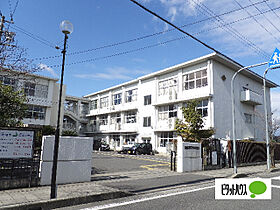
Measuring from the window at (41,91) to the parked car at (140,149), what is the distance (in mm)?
15168

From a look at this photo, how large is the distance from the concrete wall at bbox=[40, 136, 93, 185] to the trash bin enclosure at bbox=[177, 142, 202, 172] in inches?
228

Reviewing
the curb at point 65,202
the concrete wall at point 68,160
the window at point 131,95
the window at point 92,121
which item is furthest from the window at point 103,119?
the curb at point 65,202

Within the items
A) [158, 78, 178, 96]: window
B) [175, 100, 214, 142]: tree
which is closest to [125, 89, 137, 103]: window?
[158, 78, 178, 96]: window

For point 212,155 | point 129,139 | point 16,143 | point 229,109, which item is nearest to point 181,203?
point 16,143

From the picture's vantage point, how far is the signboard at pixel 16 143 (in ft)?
23.8

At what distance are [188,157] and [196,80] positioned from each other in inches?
544

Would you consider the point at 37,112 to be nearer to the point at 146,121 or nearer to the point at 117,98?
the point at 117,98

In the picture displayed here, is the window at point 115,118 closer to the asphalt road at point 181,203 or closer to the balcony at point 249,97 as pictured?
the balcony at point 249,97

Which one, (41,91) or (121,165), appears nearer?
(121,165)

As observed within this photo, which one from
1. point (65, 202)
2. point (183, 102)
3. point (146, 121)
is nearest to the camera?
point (65, 202)

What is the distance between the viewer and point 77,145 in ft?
28.5

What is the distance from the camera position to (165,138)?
27844mm

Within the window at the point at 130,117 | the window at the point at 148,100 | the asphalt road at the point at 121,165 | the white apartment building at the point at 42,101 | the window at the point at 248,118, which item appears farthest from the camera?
the window at the point at 130,117

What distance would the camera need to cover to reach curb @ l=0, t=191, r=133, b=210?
5432 mm
